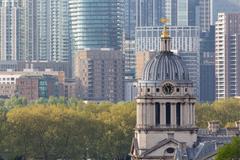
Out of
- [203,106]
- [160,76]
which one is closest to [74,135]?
[203,106]

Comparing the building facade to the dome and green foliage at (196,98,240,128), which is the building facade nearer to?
the dome

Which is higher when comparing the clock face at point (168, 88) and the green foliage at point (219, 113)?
the clock face at point (168, 88)

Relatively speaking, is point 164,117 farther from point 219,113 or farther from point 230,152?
point 219,113

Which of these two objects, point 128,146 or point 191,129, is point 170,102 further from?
point 128,146

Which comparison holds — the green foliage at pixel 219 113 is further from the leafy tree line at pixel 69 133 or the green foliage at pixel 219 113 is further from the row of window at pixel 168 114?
the row of window at pixel 168 114

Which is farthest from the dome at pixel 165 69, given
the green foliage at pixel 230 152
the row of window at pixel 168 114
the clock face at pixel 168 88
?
the green foliage at pixel 230 152

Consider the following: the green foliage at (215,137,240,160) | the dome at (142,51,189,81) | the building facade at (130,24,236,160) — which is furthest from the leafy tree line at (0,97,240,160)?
the green foliage at (215,137,240,160)

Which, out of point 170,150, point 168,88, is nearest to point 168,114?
point 168,88

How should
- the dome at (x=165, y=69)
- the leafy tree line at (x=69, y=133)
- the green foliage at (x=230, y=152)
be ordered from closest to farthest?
the green foliage at (x=230, y=152), the dome at (x=165, y=69), the leafy tree line at (x=69, y=133)

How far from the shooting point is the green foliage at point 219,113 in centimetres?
16901

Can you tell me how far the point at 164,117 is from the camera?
12900 centimetres

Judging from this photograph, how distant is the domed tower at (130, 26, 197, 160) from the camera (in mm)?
128375

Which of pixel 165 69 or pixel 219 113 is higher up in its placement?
pixel 165 69

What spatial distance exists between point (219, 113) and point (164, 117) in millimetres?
48520
